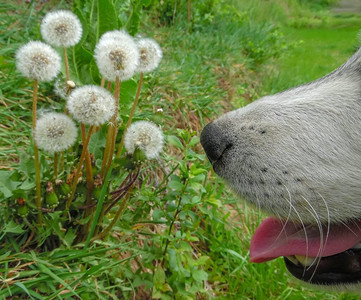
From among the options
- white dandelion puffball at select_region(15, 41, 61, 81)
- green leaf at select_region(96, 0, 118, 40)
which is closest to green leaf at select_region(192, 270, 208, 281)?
white dandelion puffball at select_region(15, 41, 61, 81)

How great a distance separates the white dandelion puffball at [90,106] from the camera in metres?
1.72

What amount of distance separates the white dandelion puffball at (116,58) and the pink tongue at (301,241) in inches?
39.0

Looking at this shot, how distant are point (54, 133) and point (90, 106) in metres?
0.19

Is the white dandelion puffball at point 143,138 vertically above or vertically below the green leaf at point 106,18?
below

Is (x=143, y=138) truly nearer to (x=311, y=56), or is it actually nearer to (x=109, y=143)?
(x=109, y=143)

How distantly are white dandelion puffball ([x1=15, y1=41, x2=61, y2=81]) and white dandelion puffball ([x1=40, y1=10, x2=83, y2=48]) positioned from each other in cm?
8

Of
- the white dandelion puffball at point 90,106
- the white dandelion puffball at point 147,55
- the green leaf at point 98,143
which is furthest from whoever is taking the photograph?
the green leaf at point 98,143

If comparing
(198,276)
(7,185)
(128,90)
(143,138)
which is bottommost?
(198,276)

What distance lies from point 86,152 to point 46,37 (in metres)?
0.53

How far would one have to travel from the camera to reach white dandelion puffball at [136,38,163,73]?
1958 millimetres

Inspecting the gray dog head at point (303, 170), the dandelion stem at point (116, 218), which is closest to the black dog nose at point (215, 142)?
the gray dog head at point (303, 170)

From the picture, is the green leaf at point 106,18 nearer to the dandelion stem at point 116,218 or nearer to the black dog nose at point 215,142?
the black dog nose at point 215,142

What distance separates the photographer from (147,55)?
197 centimetres

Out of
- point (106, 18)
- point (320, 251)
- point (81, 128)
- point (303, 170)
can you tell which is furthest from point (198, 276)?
point (106, 18)
